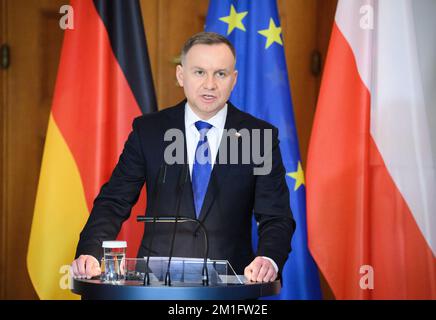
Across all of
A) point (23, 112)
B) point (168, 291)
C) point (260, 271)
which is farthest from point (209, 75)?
point (23, 112)

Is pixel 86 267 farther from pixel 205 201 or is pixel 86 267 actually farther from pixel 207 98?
pixel 207 98

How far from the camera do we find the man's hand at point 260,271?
213 cm

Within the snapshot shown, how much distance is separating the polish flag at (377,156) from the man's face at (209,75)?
41.9 inches

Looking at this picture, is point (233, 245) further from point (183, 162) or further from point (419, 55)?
point (419, 55)

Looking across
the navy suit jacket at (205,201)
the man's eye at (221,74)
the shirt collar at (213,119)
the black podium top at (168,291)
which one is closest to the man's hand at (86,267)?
the black podium top at (168,291)

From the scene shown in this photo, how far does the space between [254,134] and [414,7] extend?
1.38 meters

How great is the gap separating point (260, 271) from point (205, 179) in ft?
2.13

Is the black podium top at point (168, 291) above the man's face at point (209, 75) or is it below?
below

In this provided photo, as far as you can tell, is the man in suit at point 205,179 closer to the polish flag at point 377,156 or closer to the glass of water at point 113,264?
the glass of water at point 113,264

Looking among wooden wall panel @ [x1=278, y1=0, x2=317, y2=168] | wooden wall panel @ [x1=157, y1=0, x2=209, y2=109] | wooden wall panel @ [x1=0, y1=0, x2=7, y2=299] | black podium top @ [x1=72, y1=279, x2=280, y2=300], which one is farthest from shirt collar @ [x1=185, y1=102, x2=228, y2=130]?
wooden wall panel @ [x1=0, y1=0, x2=7, y2=299]

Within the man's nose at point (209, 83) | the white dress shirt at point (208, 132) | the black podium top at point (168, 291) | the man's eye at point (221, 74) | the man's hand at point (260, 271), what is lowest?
the black podium top at point (168, 291)

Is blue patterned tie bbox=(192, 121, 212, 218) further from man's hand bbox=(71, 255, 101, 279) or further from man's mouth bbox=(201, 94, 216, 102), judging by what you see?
man's hand bbox=(71, 255, 101, 279)

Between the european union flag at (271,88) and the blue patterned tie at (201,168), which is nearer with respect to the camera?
the blue patterned tie at (201,168)

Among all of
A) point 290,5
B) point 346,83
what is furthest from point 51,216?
point 290,5
